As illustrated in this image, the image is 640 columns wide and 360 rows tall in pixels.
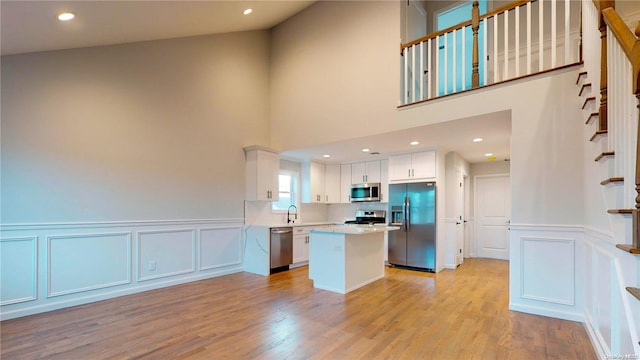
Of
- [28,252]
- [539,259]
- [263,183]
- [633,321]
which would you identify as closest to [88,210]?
[28,252]

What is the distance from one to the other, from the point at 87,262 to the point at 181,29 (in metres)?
3.40

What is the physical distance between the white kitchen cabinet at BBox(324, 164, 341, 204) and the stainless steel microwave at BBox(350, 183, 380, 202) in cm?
46

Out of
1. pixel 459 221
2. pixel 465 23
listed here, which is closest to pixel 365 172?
pixel 459 221

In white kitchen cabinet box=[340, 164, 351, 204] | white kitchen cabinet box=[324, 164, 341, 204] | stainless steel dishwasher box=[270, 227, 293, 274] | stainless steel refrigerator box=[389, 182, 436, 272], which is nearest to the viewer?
stainless steel dishwasher box=[270, 227, 293, 274]

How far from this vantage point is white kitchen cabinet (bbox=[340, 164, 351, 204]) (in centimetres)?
716

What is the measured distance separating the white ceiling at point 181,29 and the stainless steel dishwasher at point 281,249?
5.23 feet

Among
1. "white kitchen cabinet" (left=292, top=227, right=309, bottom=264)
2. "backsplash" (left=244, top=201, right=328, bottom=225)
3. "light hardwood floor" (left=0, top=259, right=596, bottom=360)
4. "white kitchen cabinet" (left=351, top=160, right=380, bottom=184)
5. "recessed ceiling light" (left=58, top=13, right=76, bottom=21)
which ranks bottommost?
"light hardwood floor" (left=0, top=259, right=596, bottom=360)

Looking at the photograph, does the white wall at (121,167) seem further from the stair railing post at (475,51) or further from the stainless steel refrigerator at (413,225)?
the stair railing post at (475,51)

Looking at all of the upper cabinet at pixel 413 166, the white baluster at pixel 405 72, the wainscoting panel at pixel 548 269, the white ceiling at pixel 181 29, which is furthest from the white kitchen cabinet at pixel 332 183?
the wainscoting panel at pixel 548 269

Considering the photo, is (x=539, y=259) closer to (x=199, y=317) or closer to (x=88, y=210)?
(x=199, y=317)

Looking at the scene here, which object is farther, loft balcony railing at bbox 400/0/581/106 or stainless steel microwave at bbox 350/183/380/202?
stainless steel microwave at bbox 350/183/380/202

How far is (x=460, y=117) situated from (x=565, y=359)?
2632 mm

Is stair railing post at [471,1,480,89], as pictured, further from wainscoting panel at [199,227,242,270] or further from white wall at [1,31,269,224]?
wainscoting panel at [199,227,242,270]

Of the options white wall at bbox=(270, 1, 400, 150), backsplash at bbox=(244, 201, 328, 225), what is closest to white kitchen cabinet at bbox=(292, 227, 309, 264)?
backsplash at bbox=(244, 201, 328, 225)
